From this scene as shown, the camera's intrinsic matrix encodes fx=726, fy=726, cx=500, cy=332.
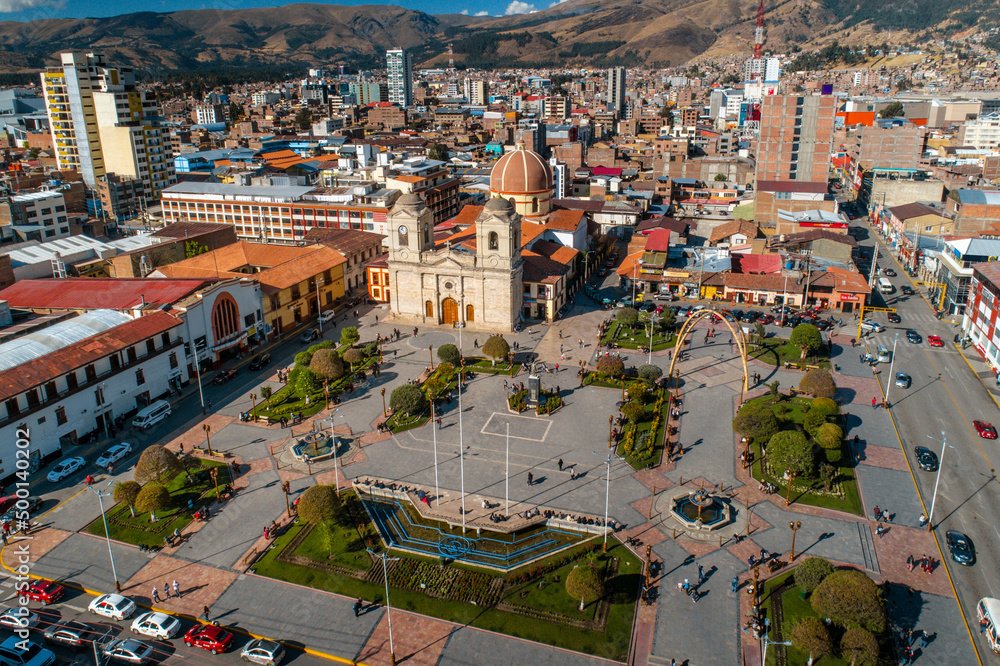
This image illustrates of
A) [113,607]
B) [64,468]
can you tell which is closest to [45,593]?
[113,607]

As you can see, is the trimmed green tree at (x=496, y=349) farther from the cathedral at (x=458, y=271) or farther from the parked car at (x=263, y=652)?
the parked car at (x=263, y=652)

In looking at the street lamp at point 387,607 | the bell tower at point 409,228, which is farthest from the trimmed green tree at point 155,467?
the bell tower at point 409,228

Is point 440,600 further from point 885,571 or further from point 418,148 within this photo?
point 418,148

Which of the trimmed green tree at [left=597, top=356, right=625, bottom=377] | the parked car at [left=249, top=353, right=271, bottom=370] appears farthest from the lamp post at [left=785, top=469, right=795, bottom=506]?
the parked car at [left=249, top=353, right=271, bottom=370]

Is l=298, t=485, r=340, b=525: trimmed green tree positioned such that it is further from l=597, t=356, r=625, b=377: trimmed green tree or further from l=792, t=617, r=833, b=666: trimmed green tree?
l=597, t=356, r=625, b=377: trimmed green tree

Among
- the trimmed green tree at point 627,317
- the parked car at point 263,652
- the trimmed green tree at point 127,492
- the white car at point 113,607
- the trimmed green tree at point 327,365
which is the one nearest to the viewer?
the parked car at point 263,652

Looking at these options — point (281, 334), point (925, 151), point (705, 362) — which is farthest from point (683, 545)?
point (925, 151)

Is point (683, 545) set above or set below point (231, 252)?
below
